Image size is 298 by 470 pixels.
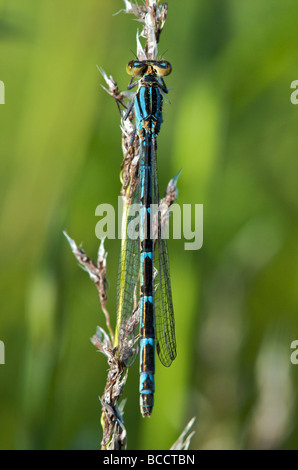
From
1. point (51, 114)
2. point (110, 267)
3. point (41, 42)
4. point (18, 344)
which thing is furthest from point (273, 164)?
point (18, 344)

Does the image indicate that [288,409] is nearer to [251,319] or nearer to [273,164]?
[251,319]

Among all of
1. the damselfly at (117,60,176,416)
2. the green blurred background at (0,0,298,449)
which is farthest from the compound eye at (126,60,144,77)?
the green blurred background at (0,0,298,449)

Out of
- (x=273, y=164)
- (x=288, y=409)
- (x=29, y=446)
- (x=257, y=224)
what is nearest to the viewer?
(x=29, y=446)

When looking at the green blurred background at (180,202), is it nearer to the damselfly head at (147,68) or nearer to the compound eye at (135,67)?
the damselfly head at (147,68)

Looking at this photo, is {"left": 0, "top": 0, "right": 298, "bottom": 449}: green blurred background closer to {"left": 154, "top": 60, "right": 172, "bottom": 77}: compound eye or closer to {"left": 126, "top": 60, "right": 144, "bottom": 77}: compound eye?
{"left": 154, "top": 60, "right": 172, "bottom": 77}: compound eye

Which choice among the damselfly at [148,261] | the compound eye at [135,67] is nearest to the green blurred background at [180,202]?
the damselfly at [148,261]

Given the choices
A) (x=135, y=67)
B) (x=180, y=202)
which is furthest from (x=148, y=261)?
(x=135, y=67)

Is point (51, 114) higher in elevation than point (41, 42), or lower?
lower
